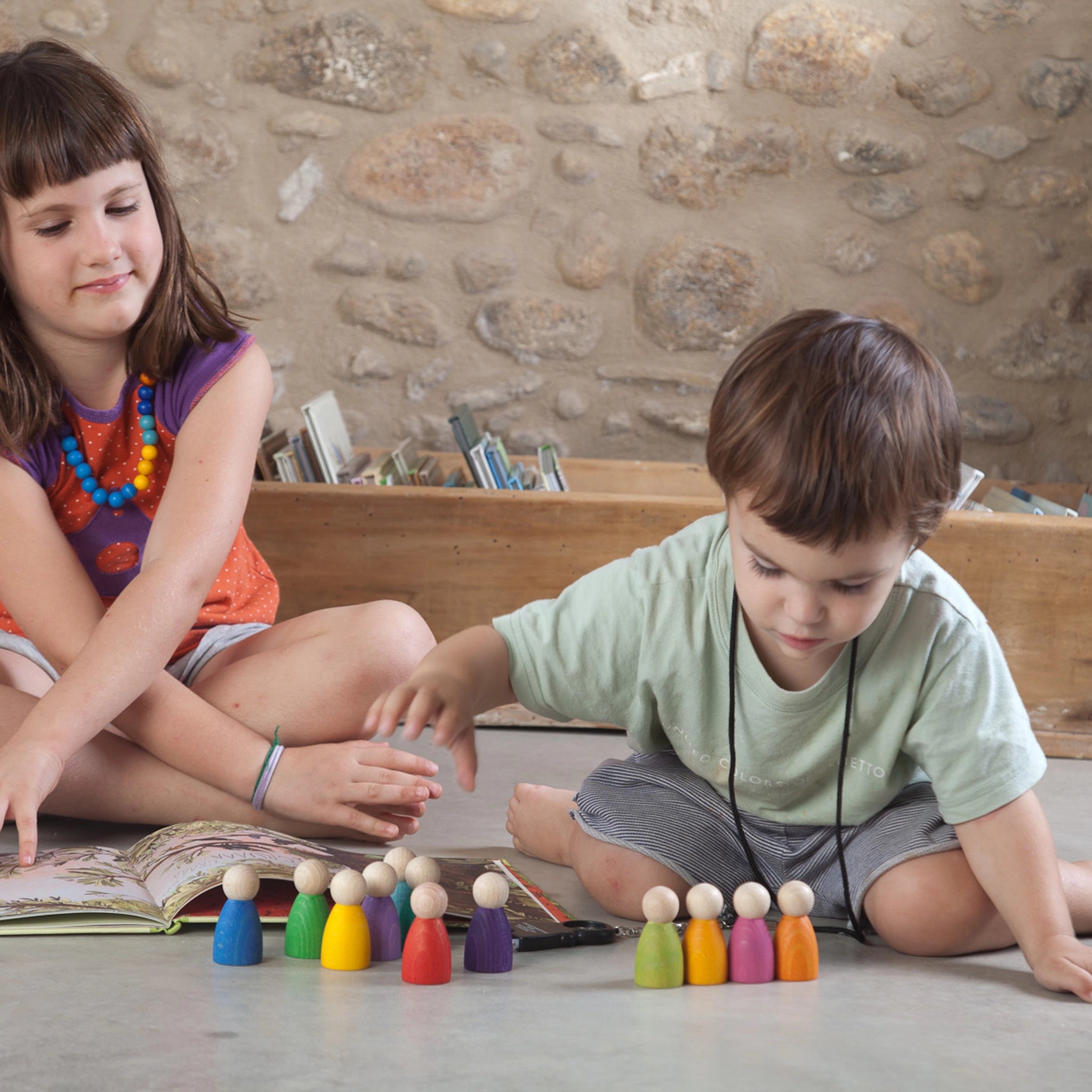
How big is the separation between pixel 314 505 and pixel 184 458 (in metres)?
0.60

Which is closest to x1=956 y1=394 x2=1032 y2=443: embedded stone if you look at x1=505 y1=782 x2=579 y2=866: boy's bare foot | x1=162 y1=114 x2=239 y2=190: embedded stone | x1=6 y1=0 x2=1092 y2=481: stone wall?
x1=6 y1=0 x2=1092 y2=481: stone wall

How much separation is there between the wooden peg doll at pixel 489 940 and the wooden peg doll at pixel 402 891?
0.21 feet

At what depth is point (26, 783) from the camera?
97 cm

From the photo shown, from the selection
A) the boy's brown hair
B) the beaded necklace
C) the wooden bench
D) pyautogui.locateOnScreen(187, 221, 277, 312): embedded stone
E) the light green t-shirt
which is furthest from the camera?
pyautogui.locateOnScreen(187, 221, 277, 312): embedded stone

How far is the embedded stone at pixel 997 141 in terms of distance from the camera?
7.90 feet

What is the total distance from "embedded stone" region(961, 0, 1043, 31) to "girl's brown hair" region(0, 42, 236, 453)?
1.73m

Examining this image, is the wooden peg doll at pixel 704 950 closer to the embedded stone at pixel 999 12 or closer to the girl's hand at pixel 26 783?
the girl's hand at pixel 26 783

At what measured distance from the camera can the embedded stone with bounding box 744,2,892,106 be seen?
2406 millimetres

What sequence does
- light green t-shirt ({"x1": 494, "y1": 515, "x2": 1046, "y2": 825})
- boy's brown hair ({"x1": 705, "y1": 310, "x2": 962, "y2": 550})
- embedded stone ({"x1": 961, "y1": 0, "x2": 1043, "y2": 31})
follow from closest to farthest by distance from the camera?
boy's brown hair ({"x1": 705, "y1": 310, "x2": 962, "y2": 550}) < light green t-shirt ({"x1": 494, "y1": 515, "x2": 1046, "y2": 825}) < embedded stone ({"x1": 961, "y1": 0, "x2": 1043, "y2": 31})

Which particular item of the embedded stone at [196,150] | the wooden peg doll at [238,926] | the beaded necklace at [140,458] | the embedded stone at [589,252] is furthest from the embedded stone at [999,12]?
the wooden peg doll at [238,926]

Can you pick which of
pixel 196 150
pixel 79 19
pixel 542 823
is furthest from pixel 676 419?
pixel 542 823

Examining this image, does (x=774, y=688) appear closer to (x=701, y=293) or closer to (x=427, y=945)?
(x=427, y=945)

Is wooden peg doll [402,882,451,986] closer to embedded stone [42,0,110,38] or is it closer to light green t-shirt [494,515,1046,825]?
light green t-shirt [494,515,1046,825]

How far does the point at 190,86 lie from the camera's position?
243 cm
